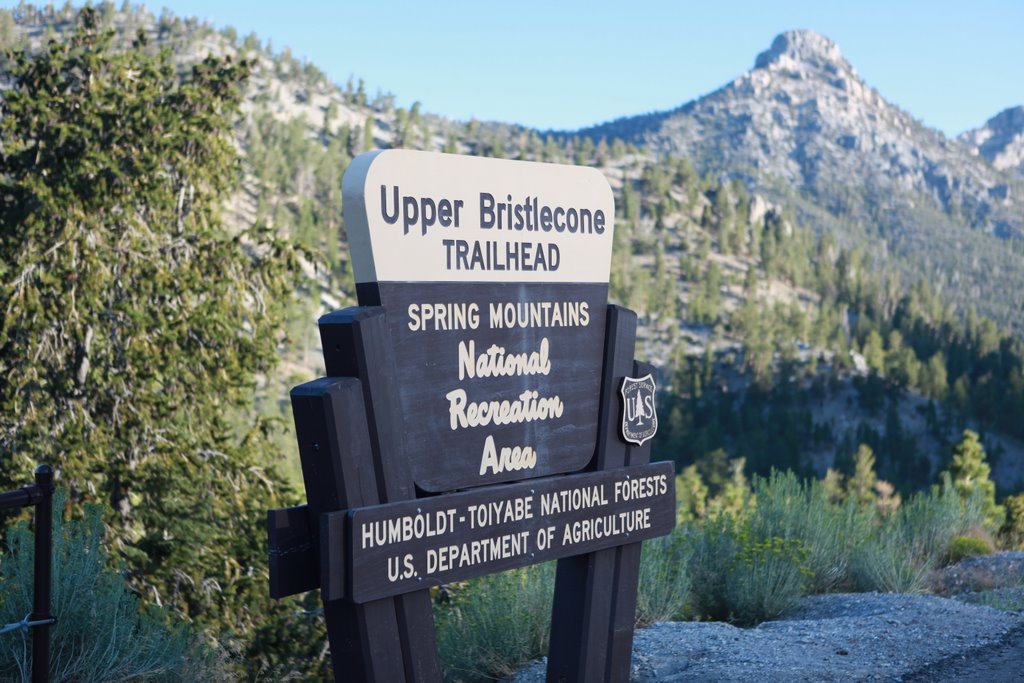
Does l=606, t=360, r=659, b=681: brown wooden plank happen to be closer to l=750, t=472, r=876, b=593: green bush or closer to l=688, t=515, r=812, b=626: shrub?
l=688, t=515, r=812, b=626: shrub

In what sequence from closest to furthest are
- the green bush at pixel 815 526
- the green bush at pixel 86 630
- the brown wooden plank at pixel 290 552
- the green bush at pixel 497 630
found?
the brown wooden plank at pixel 290 552
the green bush at pixel 86 630
the green bush at pixel 497 630
the green bush at pixel 815 526

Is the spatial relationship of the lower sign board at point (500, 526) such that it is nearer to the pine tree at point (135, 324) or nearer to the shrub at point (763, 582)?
the shrub at point (763, 582)

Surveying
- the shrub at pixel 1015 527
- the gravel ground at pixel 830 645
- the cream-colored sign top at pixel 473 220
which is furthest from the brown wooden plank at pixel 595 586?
the shrub at pixel 1015 527

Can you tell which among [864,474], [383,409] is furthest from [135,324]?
[864,474]

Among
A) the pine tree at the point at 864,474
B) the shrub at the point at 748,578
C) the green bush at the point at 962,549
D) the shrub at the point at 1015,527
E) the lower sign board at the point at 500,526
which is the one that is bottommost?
the pine tree at the point at 864,474

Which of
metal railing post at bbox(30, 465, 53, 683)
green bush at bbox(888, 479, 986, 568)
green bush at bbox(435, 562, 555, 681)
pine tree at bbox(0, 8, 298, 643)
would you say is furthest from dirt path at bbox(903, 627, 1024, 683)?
pine tree at bbox(0, 8, 298, 643)

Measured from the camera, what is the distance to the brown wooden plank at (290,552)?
10.7 feet

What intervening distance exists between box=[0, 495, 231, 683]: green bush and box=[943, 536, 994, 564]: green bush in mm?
6721

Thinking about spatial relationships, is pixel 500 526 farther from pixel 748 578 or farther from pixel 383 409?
pixel 748 578

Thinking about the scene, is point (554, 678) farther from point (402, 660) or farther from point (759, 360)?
point (759, 360)

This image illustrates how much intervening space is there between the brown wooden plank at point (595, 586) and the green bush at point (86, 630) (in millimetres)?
1656

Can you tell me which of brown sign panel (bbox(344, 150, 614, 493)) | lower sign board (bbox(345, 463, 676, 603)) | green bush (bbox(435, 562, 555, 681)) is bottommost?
green bush (bbox(435, 562, 555, 681))

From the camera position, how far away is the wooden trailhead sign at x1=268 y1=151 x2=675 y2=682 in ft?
11.2

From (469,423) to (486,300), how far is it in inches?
18.8
